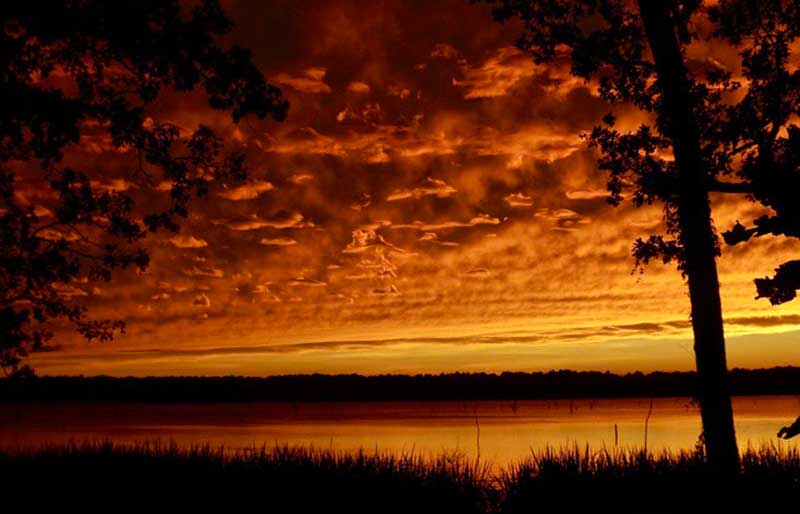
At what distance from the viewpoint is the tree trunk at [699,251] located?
53.6 feet

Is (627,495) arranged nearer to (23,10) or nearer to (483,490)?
(483,490)

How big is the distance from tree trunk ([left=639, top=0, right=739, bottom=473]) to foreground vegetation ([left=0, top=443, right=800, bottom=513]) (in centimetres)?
84

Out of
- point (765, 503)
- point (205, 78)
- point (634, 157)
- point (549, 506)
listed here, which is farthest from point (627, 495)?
point (205, 78)

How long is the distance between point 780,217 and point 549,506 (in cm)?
850

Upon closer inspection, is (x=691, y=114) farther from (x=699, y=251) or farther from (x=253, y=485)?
(x=253, y=485)

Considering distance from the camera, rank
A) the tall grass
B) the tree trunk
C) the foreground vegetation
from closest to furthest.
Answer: the foreground vegetation → the tall grass → the tree trunk

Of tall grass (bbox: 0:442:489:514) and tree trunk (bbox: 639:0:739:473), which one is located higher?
tree trunk (bbox: 639:0:739:473)

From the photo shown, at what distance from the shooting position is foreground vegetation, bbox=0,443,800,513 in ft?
51.0

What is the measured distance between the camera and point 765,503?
14.7m

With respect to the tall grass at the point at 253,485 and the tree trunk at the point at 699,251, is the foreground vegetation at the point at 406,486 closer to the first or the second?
the tall grass at the point at 253,485

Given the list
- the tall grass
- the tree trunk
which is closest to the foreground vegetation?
the tall grass

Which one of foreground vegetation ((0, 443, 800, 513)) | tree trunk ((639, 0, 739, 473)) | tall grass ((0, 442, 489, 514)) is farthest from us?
tree trunk ((639, 0, 739, 473))

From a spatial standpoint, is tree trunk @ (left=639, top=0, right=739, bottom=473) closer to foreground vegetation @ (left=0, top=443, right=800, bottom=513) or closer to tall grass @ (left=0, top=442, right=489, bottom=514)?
foreground vegetation @ (left=0, top=443, right=800, bottom=513)

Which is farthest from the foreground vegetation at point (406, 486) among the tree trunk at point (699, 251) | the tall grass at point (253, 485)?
the tree trunk at point (699, 251)
